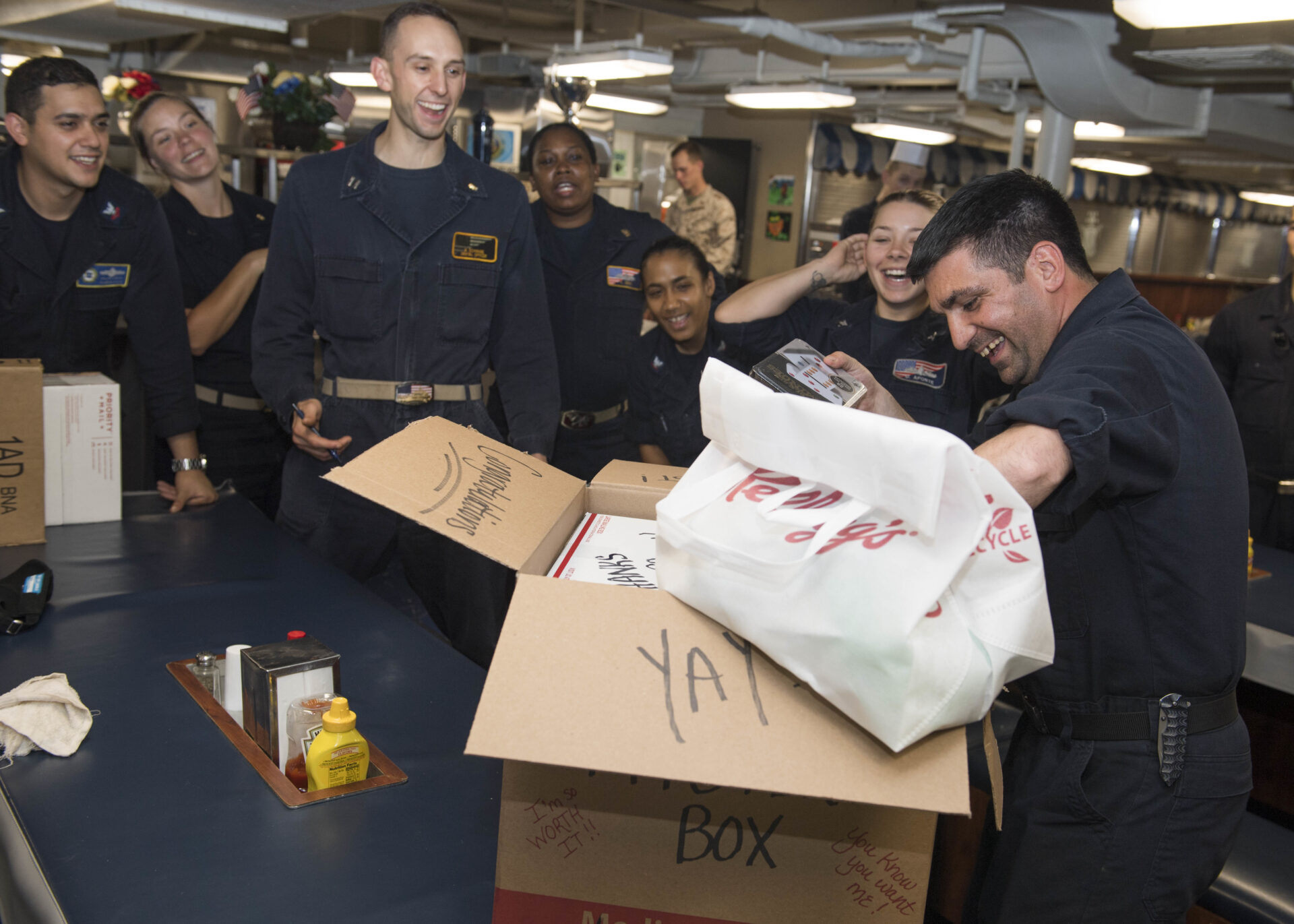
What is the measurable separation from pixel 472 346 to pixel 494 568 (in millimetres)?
636

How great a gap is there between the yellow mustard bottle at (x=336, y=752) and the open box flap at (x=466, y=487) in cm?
27

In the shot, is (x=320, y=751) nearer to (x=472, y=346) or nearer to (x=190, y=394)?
(x=472, y=346)

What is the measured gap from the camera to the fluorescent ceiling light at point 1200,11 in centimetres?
263

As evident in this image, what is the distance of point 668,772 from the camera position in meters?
0.79

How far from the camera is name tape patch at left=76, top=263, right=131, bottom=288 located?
8.00 feet

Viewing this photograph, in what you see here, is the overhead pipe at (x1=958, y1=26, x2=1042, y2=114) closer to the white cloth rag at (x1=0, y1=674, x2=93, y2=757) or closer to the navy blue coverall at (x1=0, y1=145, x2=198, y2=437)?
the navy blue coverall at (x1=0, y1=145, x2=198, y2=437)

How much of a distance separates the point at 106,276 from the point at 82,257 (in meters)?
0.07

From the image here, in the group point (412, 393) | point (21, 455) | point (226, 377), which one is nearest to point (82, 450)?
point (21, 455)

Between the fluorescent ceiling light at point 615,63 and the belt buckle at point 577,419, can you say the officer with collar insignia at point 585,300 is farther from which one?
the fluorescent ceiling light at point 615,63

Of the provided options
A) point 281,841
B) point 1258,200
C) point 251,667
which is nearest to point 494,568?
point 251,667

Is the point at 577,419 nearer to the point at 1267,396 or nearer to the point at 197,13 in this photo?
the point at 1267,396

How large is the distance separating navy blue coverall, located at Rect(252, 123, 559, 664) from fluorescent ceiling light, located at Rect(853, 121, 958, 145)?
5675 millimetres

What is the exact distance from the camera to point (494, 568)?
1.88 m

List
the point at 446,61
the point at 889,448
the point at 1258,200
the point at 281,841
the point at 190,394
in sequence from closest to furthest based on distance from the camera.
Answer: the point at 889,448 < the point at 281,841 < the point at 446,61 < the point at 190,394 < the point at 1258,200
